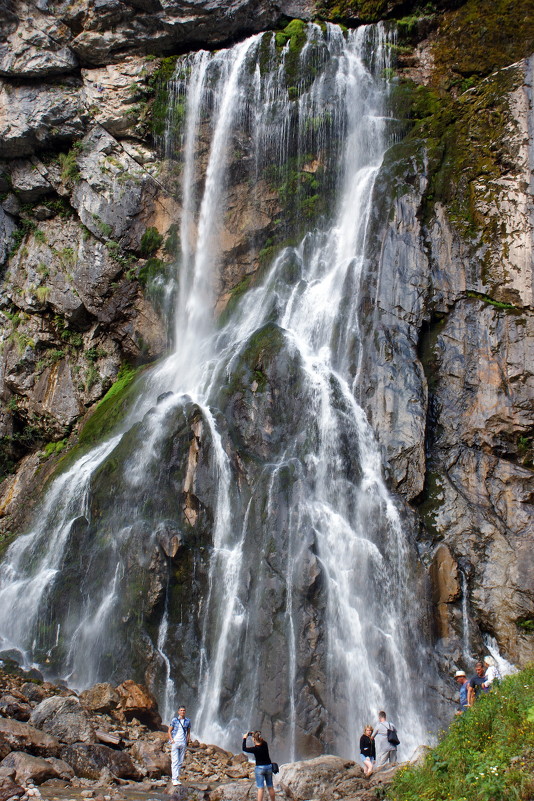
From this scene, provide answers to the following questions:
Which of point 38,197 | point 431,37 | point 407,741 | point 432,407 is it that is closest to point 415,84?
point 431,37

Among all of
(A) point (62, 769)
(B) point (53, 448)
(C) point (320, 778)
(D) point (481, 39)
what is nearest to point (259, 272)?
(B) point (53, 448)

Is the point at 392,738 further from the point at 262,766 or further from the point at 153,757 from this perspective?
the point at 153,757

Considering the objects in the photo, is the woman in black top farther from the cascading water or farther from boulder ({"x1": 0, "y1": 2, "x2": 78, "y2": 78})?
boulder ({"x1": 0, "y1": 2, "x2": 78, "y2": 78})

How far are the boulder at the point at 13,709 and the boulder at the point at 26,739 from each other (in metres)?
1.06

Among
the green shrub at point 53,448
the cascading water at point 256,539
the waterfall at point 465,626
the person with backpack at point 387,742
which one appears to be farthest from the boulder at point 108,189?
the person with backpack at point 387,742

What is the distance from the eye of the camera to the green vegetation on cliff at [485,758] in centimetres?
572

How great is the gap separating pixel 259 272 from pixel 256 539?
10795 mm

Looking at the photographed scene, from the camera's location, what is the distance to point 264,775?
7656mm

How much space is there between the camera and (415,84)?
2183cm

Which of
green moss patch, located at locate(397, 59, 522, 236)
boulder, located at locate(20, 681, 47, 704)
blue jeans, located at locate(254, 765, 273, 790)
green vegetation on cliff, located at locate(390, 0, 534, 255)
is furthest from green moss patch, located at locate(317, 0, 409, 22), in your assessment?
blue jeans, located at locate(254, 765, 273, 790)

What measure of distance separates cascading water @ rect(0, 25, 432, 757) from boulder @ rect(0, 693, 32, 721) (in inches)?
103

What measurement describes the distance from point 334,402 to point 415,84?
13.4 m

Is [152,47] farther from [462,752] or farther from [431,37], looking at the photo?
[462,752]

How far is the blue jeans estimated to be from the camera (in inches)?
301
